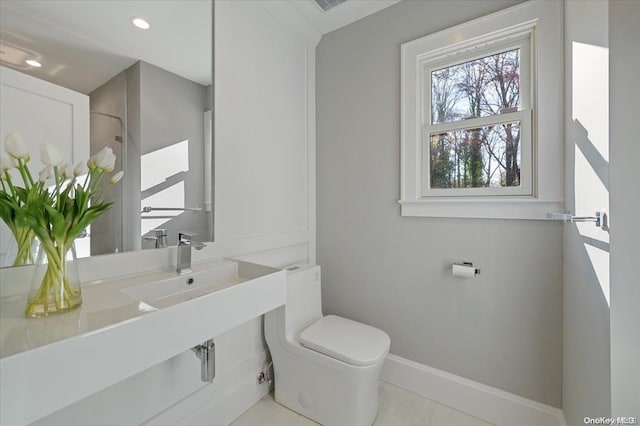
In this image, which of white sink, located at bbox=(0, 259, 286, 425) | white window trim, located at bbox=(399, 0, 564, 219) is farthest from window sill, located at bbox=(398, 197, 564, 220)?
white sink, located at bbox=(0, 259, 286, 425)

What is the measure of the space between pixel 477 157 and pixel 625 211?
2.78ft

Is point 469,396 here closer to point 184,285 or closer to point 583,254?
point 583,254

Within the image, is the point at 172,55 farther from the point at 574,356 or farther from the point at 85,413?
the point at 574,356

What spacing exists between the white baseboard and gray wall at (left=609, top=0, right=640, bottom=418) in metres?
0.77

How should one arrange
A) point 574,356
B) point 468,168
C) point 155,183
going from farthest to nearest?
1. point 468,168
2. point 155,183
3. point 574,356

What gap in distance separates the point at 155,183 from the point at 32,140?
0.41 metres

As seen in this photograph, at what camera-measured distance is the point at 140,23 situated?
4.00 ft

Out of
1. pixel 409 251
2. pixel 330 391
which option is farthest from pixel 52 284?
pixel 409 251

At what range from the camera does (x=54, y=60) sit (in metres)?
0.98

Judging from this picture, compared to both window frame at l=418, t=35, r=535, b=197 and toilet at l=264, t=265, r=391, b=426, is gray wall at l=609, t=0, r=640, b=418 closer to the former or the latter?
window frame at l=418, t=35, r=535, b=197

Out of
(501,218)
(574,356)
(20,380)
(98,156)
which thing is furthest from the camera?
(501,218)

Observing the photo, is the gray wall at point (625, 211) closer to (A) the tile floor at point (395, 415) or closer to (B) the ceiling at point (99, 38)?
(A) the tile floor at point (395, 415)

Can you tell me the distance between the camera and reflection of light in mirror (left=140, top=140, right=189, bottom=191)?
121cm

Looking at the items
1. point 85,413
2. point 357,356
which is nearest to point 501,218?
point 357,356
